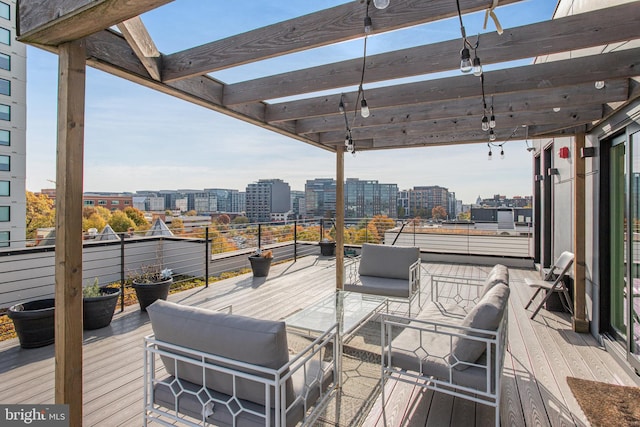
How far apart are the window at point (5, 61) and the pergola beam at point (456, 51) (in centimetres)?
2366

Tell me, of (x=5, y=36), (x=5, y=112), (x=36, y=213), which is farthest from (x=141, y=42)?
(x=36, y=213)

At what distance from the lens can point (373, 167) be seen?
1758 cm

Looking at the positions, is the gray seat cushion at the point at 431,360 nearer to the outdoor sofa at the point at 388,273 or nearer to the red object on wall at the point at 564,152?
the outdoor sofa at the point at 388,273

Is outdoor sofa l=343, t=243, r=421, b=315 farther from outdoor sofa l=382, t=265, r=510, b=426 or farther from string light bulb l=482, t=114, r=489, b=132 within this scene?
string light bulb l=482, t=114, r=489, b=132

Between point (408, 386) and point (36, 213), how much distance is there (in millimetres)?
26671

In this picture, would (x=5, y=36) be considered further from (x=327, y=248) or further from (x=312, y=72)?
(x=312, y=72)

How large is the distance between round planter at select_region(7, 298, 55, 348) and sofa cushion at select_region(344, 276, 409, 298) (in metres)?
3.03

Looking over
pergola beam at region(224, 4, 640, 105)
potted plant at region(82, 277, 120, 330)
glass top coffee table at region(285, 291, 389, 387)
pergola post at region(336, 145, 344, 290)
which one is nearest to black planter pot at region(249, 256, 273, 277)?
pergola post at region(336, 145, 344, 290)

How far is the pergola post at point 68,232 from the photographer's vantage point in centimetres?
157

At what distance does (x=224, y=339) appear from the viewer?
1.46 meters

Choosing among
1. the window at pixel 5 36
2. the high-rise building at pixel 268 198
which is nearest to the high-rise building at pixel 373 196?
the high-rise building at pixel 268 198

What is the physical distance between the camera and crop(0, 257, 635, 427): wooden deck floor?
6.66ft

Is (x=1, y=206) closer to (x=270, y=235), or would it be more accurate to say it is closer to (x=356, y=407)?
(x=270, y=235)

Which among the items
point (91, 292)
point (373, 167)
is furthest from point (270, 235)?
point (373, 167)
